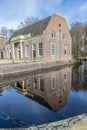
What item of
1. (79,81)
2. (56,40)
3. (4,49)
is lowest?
(79,81)

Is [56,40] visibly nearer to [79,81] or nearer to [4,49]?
[79,81]

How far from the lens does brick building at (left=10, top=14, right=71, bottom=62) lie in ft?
69.1

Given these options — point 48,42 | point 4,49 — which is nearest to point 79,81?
point 48,42

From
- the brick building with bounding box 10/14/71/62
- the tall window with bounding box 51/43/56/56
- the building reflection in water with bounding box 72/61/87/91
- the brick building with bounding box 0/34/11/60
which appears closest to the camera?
the building reflection in water with bounding box 72/61/87/91

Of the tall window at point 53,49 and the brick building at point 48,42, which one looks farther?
the tall window at point 53,49

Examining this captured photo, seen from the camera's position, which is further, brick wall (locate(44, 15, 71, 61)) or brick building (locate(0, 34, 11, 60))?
brick building (locate(0, 34, 11, 60))

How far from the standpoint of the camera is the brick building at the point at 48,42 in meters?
21.1

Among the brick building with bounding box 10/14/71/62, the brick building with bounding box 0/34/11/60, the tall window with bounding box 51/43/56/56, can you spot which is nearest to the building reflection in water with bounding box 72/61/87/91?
the brick building with bounding box 10/14/71/62

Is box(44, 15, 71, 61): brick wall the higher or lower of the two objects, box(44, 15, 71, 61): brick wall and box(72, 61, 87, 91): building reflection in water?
the higher

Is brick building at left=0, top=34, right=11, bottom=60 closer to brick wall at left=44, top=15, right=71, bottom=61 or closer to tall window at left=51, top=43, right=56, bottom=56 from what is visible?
tall window at left=51, top=43, right=56, bottom=56

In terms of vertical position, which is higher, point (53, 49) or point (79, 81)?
point (53, 49)

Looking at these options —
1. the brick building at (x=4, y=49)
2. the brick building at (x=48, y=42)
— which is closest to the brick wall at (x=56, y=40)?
the brick building at (x=48, y=42)

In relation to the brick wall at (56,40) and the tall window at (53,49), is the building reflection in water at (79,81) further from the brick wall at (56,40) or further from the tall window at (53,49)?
the tall window at (53,49)

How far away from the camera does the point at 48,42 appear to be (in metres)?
21.3
